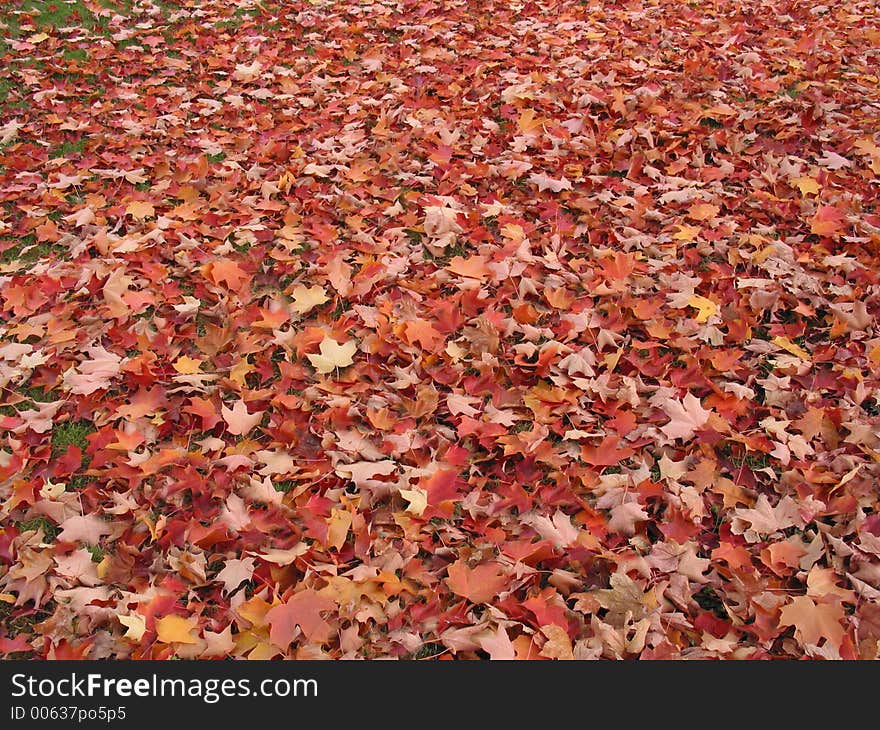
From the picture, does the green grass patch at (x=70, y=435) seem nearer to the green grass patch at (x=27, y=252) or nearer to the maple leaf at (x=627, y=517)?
the green grass patch at (x=27, y=252)

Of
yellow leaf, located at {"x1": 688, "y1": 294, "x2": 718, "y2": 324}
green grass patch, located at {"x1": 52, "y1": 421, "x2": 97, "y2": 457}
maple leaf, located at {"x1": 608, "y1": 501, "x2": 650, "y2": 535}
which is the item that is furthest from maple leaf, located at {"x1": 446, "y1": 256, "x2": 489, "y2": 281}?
green grass patch, located at {"x1": 52, "y1": 421, "x2": 97, "y2": 457}

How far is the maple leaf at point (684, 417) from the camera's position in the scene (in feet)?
9.41

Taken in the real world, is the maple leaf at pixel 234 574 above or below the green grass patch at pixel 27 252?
below

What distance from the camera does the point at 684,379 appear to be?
3074 mm

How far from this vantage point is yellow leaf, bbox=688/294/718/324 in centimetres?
Result: 337

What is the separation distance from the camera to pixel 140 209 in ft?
13.9

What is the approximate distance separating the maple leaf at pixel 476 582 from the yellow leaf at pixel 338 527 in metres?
0.39

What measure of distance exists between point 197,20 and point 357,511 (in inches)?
226

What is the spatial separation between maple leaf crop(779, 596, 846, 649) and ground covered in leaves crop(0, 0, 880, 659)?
12mm

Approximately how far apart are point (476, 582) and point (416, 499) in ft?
1.28

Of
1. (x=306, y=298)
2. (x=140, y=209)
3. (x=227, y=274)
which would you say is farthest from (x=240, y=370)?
(x=140, y=209)

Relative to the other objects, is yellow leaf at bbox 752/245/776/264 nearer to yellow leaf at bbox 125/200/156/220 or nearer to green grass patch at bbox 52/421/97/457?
green grass patch at bbox 52/421/97/457

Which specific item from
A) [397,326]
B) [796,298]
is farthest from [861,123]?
[397,326]

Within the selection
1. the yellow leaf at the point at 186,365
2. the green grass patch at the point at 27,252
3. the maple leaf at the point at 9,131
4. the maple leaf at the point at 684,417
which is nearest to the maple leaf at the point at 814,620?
the maple leaf at the point at 684,417
